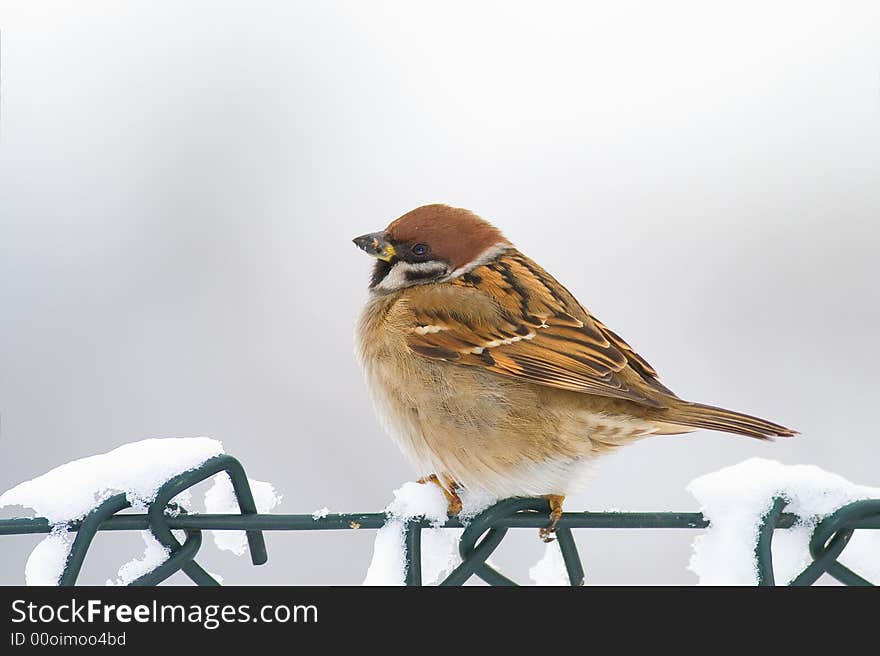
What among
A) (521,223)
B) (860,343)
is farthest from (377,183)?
(860,343)

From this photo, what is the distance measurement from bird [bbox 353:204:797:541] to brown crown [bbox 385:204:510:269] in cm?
14

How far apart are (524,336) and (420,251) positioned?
0.50 metres

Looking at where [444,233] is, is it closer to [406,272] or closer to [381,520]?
[406,272]

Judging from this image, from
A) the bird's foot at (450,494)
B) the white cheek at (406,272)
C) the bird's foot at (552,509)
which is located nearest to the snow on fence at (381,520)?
the bird's foot at (450,494)

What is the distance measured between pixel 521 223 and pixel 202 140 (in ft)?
5.32

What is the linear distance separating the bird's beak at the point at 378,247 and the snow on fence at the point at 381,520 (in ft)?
4.32

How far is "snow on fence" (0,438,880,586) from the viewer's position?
1576mm

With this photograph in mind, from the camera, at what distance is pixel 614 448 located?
8.29ft

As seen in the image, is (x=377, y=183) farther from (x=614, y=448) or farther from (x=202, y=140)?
(x=614, y=448)

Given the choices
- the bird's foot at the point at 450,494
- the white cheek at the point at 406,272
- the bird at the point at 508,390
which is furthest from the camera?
the white cheek at the point at 406,272

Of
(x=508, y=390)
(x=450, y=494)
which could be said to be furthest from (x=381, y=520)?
(x=508, y=390)

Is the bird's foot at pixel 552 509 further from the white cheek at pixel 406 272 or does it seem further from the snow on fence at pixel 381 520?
the white cheek at pixel 406 272

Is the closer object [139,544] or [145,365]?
[139,544]

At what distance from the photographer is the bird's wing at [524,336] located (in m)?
2.47
